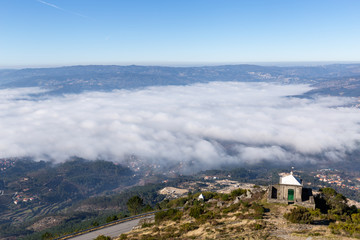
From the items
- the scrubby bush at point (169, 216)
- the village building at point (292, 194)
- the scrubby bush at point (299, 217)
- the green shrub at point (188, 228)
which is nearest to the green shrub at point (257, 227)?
the scrubby bush at point (299, 217)

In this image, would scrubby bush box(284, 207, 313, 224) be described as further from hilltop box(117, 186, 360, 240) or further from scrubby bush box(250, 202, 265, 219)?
scrubby bush box(250, 202, 265, 219)

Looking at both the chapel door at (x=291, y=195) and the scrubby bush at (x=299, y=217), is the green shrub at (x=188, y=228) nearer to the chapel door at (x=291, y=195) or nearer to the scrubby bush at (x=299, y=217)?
the scrubby bush at (x=299, y=217)

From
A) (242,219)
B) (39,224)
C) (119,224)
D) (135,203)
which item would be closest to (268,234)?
(242,219)

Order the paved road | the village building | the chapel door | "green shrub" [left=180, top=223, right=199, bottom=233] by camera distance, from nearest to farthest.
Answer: "green shrub" [left=180, top=223, right=199, bottom=233]
the village building
the chapel door
the paved road

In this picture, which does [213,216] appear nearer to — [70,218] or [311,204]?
[311,204]

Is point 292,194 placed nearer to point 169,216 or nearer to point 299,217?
point 299,217

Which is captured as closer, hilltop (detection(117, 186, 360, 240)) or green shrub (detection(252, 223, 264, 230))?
hilltop (detection(117, 186, 360, 240))

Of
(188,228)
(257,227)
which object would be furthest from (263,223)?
(188,228)

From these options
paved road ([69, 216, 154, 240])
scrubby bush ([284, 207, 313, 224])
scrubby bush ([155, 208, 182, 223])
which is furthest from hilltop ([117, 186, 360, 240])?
paved road ([69, 216, 154, 240])
